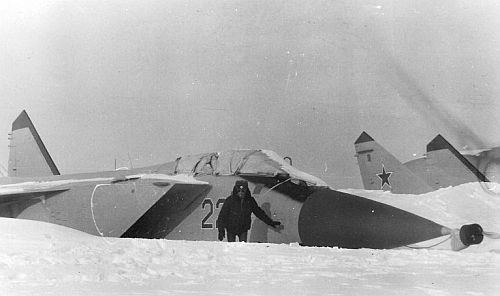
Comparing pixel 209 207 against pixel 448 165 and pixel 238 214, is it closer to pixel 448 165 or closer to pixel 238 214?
pixel 238 214

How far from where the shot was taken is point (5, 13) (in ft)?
23.8

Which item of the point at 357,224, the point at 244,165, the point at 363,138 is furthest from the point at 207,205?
the point at 363,138

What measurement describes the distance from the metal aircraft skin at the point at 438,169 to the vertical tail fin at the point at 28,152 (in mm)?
8250

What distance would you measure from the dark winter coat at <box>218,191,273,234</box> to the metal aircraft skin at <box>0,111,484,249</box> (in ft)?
0.27

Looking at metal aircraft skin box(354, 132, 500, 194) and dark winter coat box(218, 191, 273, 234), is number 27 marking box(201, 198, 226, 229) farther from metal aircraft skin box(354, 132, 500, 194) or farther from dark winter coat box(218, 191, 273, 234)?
metal aircraft skin box(354, 132, 500, 194)

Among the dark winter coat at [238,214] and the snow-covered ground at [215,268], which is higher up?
the dark winter coat at [238,214]

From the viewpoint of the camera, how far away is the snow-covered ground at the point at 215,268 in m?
3.83

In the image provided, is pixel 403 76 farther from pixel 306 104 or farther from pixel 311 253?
pixel 311 253

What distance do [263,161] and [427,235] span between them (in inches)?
96.0

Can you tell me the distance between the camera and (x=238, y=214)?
7098mm

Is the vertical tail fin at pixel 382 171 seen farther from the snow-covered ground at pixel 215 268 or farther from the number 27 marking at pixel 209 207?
the snow-covered ground at pixel 215 268

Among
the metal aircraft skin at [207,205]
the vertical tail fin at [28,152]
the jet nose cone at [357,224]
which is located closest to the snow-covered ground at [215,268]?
the jet nose cone at [357,224]

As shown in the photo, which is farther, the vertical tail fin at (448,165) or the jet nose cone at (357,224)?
the vertical tail fin at (448,165)

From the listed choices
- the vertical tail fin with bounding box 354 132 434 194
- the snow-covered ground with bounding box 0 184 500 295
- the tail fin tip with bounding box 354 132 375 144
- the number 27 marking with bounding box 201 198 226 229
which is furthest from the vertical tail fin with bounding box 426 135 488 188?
the number 27 marking with bounding box 201 198 226 229
